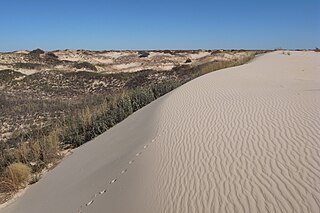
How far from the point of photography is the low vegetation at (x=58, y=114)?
923cm

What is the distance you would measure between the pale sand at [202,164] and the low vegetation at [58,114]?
986 millimetres

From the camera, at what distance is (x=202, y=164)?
17.3 ft

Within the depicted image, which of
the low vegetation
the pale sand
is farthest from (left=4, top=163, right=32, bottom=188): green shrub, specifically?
the pale sand

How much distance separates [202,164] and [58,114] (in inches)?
520

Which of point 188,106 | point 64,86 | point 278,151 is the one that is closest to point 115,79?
point 64,86

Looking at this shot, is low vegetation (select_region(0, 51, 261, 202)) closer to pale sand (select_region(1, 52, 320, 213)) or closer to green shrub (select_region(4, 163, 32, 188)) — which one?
green shrub (select_region(4, 163, 32, 188))

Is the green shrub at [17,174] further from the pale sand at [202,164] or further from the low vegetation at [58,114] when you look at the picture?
the pale sand at [202,164]

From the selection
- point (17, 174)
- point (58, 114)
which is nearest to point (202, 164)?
point (17, 174)

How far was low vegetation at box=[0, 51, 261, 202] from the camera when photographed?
923cm

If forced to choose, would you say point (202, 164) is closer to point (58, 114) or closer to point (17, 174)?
point (17, 174)

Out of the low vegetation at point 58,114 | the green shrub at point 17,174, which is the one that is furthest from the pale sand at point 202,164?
the low vegetation at point 58,114

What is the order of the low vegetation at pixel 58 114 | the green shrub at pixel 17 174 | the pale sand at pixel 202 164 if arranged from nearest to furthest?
1. the pale sand at pixel 202 164
2. the green shrub at pixel 17 174
3. the low vegetation at pixel 58 114

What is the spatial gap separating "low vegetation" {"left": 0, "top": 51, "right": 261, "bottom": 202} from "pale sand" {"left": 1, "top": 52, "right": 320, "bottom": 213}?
0.99 meters

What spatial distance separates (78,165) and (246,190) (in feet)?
15.6
